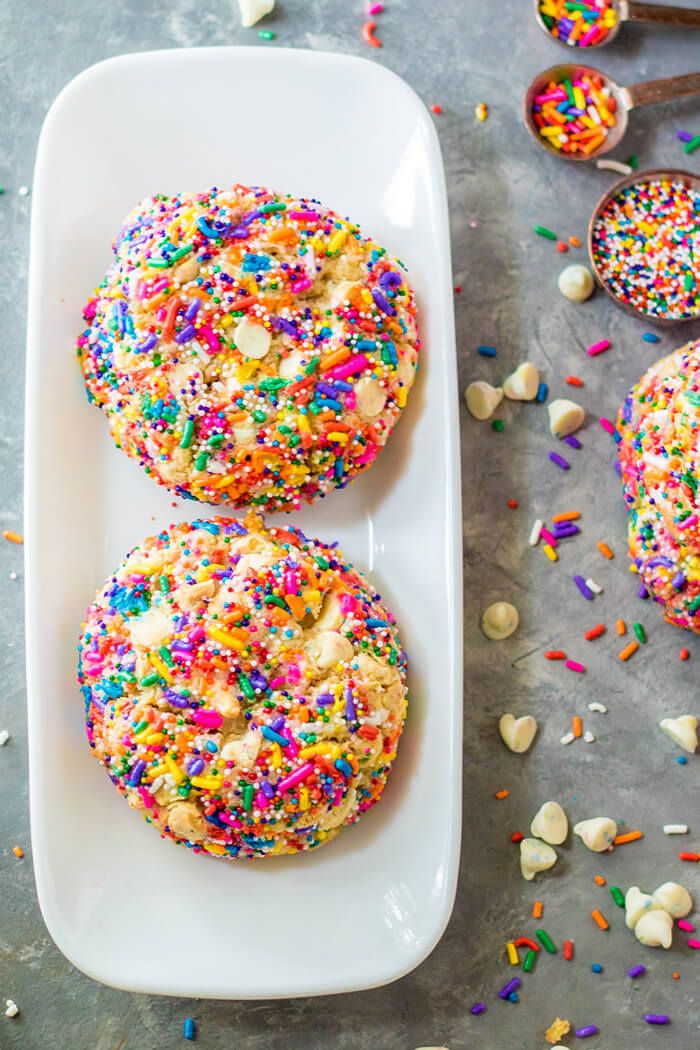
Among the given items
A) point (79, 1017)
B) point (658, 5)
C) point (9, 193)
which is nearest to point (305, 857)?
point (79, 1017)

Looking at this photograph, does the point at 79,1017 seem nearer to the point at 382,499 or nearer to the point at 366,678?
the point at 366,678

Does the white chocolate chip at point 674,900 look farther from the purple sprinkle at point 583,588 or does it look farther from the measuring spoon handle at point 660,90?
the measuring spoon handle at point 660,90

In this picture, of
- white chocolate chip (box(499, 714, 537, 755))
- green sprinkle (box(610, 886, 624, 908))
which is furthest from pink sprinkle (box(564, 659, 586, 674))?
green sprinkle (box(610, 886, 624, 908))

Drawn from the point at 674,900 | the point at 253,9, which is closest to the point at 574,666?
the point at 674,900

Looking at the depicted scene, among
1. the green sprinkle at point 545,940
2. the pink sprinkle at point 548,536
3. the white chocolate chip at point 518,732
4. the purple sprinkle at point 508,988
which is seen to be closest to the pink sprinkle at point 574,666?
the white chocolate chip at point 518,732

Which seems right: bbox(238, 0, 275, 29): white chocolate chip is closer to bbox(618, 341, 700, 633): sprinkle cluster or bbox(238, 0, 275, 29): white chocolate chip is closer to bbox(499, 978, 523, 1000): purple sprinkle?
bbox(618, 341, 700, 633): sprinkle cluster

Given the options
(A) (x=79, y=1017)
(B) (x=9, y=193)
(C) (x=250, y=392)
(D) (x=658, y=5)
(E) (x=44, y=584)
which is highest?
(D) (x=658, y=5)

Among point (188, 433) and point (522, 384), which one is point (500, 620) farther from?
point (188, 433)
